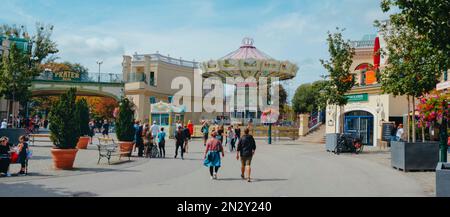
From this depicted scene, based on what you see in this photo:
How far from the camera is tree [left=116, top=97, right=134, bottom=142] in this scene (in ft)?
61.4

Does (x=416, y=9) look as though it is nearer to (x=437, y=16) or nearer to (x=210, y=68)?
(x=437, y=16)

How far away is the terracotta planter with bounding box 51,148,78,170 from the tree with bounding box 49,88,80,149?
24cm

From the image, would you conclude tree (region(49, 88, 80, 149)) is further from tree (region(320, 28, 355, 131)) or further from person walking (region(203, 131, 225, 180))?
tree (region(320, 28, 355, 131))

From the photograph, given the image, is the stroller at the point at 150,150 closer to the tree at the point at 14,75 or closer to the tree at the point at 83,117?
the tree at the point at 83,117

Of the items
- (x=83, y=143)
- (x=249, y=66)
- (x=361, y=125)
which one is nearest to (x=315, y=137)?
(x=361, y=125)

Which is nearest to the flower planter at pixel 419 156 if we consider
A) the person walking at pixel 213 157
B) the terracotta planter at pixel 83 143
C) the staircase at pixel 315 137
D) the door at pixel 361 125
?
the person walking at pixel 213 157

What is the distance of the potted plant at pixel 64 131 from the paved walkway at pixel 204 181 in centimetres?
46

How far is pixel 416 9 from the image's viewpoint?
9.29 metres

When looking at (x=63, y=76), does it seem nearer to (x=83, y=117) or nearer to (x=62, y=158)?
(x=83, y=117)

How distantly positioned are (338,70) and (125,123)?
12.0 metres

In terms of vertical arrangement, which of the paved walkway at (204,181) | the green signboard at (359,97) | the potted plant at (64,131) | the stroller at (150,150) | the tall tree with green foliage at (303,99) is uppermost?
the tall tree with green foliage at (303,99)

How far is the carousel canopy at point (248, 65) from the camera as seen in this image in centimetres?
3788

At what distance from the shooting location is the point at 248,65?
37969 millimetres
